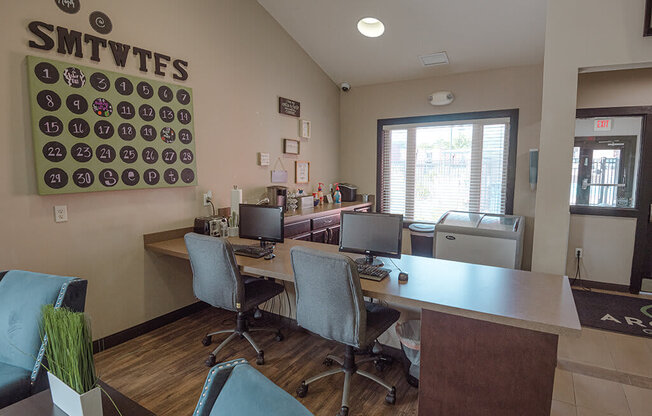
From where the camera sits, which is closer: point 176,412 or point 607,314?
point 176,412

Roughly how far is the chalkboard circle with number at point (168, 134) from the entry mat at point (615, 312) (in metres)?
4.01

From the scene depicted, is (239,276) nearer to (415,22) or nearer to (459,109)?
(415,22)

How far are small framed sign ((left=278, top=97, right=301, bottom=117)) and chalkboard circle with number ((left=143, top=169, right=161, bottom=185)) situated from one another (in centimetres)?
176

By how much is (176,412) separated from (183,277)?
1444 mm

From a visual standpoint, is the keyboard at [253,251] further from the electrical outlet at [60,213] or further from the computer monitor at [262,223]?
the electrical outlet at [60,213]

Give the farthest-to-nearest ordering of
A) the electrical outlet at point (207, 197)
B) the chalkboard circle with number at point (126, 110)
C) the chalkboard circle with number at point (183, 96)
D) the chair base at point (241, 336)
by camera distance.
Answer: the electrical outlet at point (207, 197), the chalkboard circle with number at point (183, 96), the chalkboard circle with number at point (126, 110), the chair base at point (241, 336)

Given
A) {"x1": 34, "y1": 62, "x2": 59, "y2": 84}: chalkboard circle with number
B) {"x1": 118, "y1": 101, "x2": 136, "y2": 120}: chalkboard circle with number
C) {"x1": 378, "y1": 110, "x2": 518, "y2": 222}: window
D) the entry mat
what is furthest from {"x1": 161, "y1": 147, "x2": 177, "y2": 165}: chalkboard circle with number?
the entry mat

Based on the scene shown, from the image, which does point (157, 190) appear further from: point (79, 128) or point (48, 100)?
point (48, 100)

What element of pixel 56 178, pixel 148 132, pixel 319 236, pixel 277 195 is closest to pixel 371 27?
pixel 277 195

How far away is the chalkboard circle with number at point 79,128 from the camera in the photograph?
2391 millimetres

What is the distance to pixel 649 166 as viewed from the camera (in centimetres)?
369

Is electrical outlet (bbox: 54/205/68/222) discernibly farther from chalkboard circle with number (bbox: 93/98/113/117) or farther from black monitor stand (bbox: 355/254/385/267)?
black monitor stand (bbox: 355/254/385/267)

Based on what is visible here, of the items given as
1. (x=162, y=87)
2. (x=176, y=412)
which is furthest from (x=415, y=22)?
(x=176, y=412)

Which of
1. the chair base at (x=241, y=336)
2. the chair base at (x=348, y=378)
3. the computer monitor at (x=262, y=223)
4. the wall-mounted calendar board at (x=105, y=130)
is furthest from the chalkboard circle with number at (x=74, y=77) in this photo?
the chair base at (x=348, y=378)
